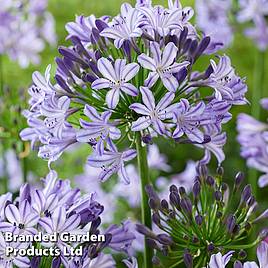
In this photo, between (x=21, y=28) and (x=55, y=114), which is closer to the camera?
(x=55, y=114)

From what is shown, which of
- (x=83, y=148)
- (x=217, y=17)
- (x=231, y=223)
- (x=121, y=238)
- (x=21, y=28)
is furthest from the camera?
(x=83, y=148)

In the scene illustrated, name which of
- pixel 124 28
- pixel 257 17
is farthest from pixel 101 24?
pixel 257 17

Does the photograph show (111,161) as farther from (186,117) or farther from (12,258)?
(12,258)

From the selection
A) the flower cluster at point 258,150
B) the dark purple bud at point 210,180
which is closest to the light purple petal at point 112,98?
the dark purple bud at point 210,180

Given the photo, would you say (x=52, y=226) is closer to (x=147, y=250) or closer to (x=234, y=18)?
(x=147, y=250)

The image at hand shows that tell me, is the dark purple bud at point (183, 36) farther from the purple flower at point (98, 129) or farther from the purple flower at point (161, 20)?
the purple flower at point (98, 129)

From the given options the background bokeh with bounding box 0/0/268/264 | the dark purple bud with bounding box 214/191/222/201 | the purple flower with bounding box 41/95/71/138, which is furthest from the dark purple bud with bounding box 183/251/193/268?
the background bokeh with bounding box 0/0/268/264

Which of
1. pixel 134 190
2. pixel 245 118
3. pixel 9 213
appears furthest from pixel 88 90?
pixel 134 190
